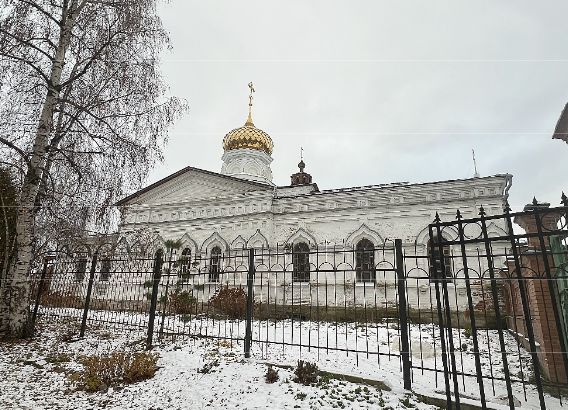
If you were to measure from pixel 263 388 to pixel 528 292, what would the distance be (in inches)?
193

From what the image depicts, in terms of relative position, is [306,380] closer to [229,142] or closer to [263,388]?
[263,388]

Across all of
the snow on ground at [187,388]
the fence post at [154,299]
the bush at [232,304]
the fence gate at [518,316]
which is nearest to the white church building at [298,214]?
the bush at [232,304]

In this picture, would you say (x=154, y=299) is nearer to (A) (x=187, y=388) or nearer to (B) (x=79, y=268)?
(A) (x=187, y=388)

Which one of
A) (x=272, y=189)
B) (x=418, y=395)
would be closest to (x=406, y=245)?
(x=272, y=189)

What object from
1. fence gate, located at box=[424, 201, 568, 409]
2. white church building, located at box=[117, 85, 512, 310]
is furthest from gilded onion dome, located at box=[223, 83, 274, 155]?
fence gate, located at box=[424, 201, 568, 409]

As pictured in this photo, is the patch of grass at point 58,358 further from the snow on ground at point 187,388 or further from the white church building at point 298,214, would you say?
the white church building at point 298,214

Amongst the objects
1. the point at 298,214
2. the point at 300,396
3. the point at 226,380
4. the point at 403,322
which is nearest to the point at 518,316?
the point at 403,322

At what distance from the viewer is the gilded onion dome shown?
21.0 metres

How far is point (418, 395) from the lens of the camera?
4.12 meters

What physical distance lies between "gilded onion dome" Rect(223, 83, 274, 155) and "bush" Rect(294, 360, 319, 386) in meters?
17.6

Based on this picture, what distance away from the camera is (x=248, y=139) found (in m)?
20.9

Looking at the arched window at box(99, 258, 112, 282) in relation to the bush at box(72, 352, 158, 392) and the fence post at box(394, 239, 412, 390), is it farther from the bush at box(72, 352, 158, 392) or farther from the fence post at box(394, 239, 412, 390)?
the fence post at box(394, 239, 412, 390)

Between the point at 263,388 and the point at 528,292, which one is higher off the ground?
the point at 528,292

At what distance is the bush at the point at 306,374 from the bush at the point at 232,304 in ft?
18.9
